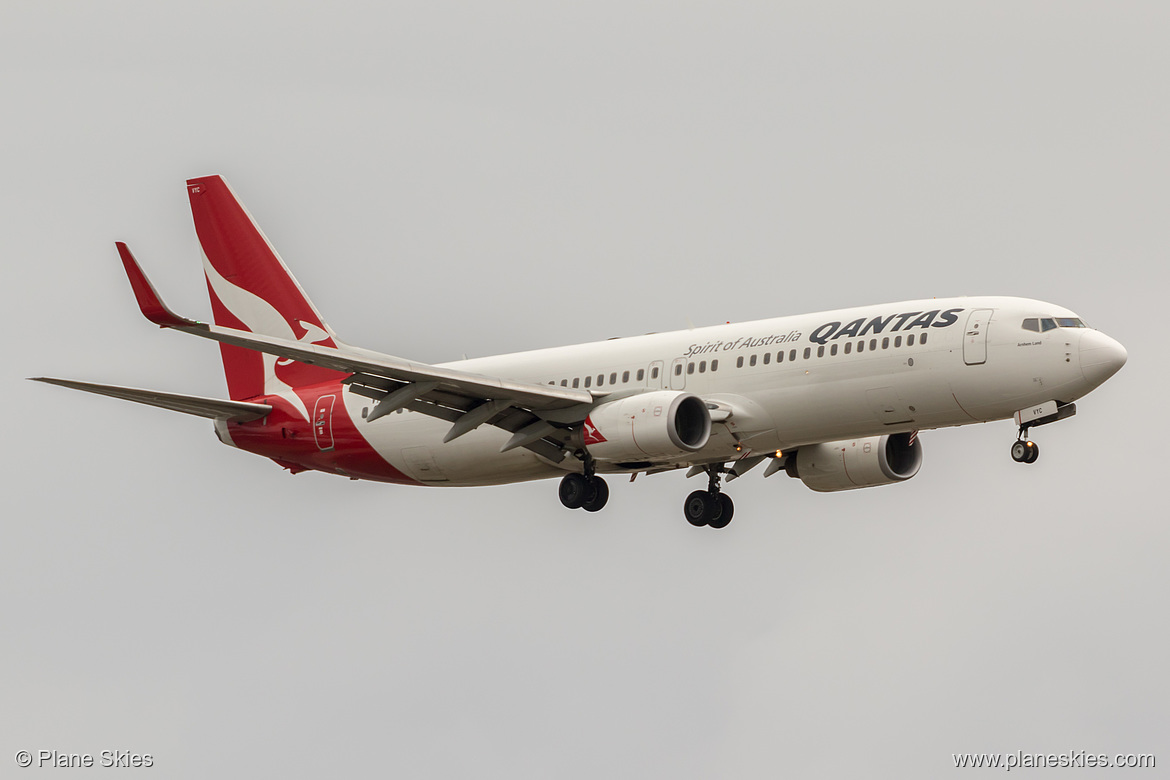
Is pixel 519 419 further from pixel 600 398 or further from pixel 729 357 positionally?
pixel 729 357

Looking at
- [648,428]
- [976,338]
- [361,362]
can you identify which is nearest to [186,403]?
[361,362]

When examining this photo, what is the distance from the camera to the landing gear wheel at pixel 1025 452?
141 feet

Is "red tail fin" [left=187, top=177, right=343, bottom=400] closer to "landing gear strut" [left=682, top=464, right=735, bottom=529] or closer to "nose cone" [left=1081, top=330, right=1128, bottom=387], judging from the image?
"landing gear strut" [left=682, top=464, right=735, bottom=529]

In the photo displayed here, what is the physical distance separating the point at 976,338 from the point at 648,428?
8132 mm

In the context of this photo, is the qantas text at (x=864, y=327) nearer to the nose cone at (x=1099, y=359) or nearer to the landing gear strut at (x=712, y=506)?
the nose cone at (x=1099, y=359)

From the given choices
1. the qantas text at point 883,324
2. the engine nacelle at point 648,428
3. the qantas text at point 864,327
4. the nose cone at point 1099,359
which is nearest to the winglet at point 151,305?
the engine nacelle at point 648,428

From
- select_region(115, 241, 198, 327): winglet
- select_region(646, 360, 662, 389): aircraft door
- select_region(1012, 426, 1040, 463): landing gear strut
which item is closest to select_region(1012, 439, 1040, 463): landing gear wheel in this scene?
select_region(1012, 426, 1040, 463): landing gear strut

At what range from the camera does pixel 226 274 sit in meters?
56.0

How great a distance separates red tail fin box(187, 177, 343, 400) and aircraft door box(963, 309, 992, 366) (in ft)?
62.6

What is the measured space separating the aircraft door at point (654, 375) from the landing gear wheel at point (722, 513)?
518 cm

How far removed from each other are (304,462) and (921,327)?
61.0 feet

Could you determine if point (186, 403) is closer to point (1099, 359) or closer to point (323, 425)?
point (323, 425)

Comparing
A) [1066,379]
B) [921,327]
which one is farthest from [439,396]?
[1066,379]

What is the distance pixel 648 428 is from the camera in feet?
146
